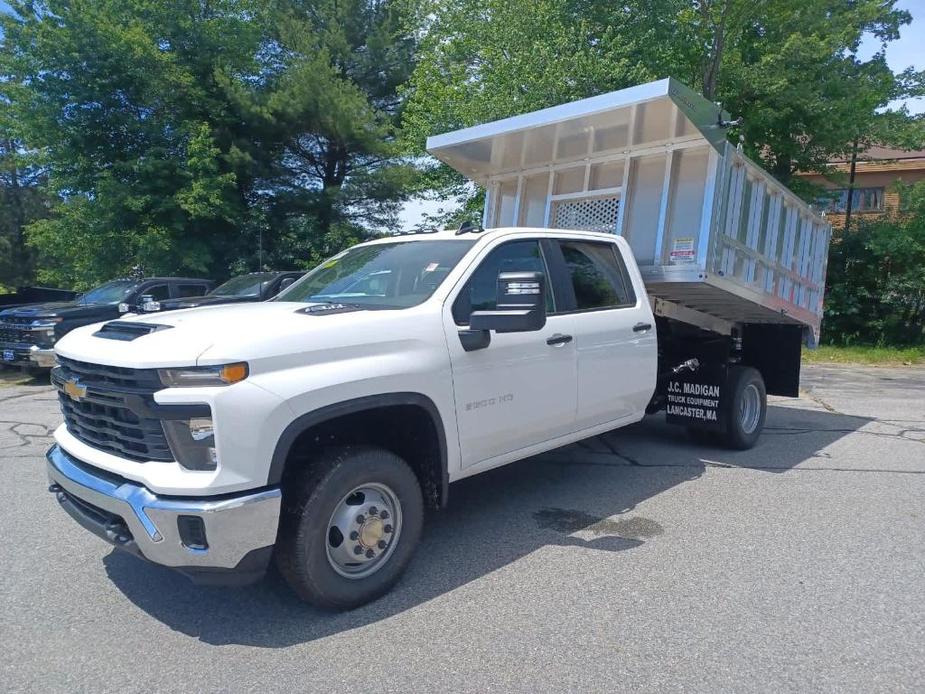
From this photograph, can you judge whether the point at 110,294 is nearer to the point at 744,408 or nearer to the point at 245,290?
the point at 245,290

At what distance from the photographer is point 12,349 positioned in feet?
35.1

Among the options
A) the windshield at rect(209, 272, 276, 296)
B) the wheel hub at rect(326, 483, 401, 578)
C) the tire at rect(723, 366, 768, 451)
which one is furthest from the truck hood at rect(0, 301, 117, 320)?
the tire at rect(723, 366, 768, 451)

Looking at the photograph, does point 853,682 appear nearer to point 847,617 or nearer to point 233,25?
point 847,617

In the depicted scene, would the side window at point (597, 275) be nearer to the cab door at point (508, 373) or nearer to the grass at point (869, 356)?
the cab door at point (508, 373)

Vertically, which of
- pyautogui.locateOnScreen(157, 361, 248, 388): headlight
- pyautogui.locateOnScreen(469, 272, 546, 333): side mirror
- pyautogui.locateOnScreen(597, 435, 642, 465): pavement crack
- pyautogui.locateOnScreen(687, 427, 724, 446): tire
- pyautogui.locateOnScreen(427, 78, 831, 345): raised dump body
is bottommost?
pyautogui.locateOnScreen(597, 435, 642, 465): pavement crack

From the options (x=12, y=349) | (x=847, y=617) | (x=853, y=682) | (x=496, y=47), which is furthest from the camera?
(x=496, y=47)

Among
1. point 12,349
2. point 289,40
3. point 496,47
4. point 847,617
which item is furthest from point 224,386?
point 289,40

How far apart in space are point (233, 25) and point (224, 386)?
20.9 metres

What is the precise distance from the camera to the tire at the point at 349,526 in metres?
3.18

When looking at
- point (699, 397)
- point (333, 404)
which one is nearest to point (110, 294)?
point (699, 397)

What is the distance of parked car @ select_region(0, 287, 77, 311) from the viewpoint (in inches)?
578

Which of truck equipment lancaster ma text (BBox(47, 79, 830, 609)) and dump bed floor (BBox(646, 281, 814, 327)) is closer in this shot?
truck equipment lancaster ma text (BBox(47, 79, 830, 609))

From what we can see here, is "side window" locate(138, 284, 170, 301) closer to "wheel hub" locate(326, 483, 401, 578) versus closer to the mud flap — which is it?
the mud flap

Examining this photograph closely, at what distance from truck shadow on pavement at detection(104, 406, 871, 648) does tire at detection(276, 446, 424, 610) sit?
0.52 ft
